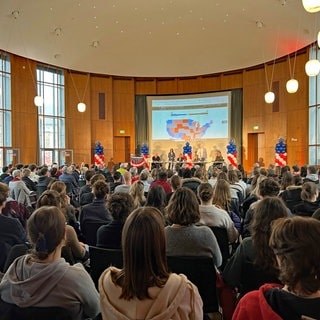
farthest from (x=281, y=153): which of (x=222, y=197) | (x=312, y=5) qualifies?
(x=222, y=197)

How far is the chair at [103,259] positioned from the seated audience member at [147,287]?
2.97 ft

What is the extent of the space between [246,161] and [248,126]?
1625 millimetres

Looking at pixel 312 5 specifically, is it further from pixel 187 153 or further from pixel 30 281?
pixel 187 153

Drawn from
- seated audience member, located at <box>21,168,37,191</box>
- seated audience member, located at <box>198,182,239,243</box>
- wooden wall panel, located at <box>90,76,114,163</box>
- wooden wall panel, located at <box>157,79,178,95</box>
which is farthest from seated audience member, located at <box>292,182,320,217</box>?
wooden wall panel, located at <box>157,79,178,95</box>

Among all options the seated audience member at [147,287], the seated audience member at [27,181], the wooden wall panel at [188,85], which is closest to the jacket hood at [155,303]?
the seated audience member at [147,287]

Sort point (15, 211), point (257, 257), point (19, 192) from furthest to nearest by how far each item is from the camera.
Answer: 1. point (19, 192)
2. point (15, 211)
3. point (257, 257)

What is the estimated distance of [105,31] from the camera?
14.7m

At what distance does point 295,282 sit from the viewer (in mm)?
1325

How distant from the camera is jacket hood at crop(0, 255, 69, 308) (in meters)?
1.79

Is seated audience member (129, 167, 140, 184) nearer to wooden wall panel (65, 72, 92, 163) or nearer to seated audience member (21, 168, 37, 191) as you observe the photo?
seated audience member (21, 168, 37, 191)

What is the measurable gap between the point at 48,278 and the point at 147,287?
1.94 feet

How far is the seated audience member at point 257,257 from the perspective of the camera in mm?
2143

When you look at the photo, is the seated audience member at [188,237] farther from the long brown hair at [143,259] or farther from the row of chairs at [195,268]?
the long brown hair at [143,259]

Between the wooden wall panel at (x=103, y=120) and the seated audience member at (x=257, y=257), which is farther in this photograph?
the wooden wall panel at (x=103, y=120)
